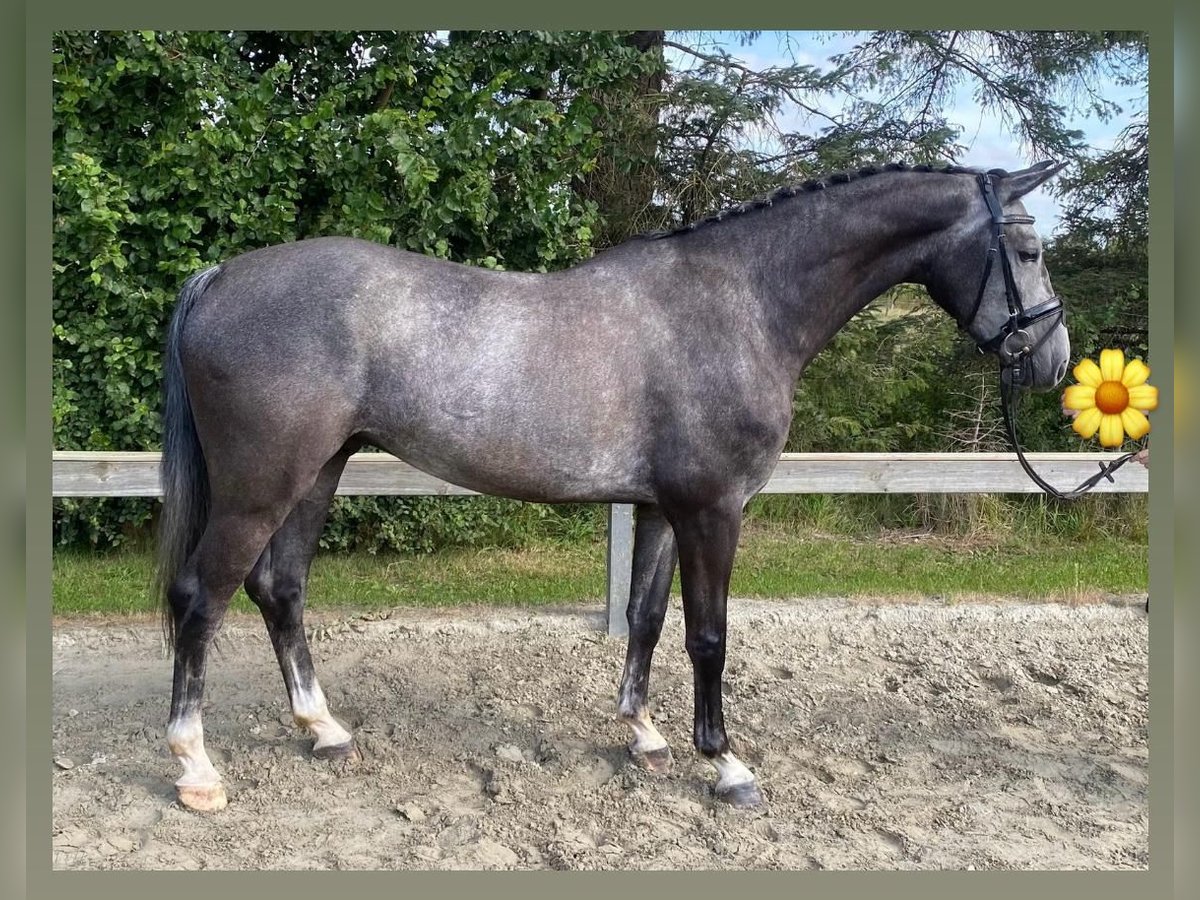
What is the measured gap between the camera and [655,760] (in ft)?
11.9

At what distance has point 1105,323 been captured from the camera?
7.27 meters

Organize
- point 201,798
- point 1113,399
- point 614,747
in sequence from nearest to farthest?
point 1113,399 → point 201,798 → point 614,747

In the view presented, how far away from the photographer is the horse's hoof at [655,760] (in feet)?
11.8

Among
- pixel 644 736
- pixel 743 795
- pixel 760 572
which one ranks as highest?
pixel 760 572

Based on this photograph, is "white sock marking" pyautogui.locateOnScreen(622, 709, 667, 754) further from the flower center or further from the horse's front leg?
the flower center

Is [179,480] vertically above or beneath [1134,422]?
beneath

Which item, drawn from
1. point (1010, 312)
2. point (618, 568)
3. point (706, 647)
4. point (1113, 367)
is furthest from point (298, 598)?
point (1113, 367)

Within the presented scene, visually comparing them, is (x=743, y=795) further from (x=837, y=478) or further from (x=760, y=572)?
(x=760, y=572)

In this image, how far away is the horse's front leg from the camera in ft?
10.5

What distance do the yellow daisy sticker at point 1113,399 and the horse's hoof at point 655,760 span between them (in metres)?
1.86

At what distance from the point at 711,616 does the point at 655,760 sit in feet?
2.34

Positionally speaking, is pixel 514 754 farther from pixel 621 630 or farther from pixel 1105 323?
pixel 1105 323
